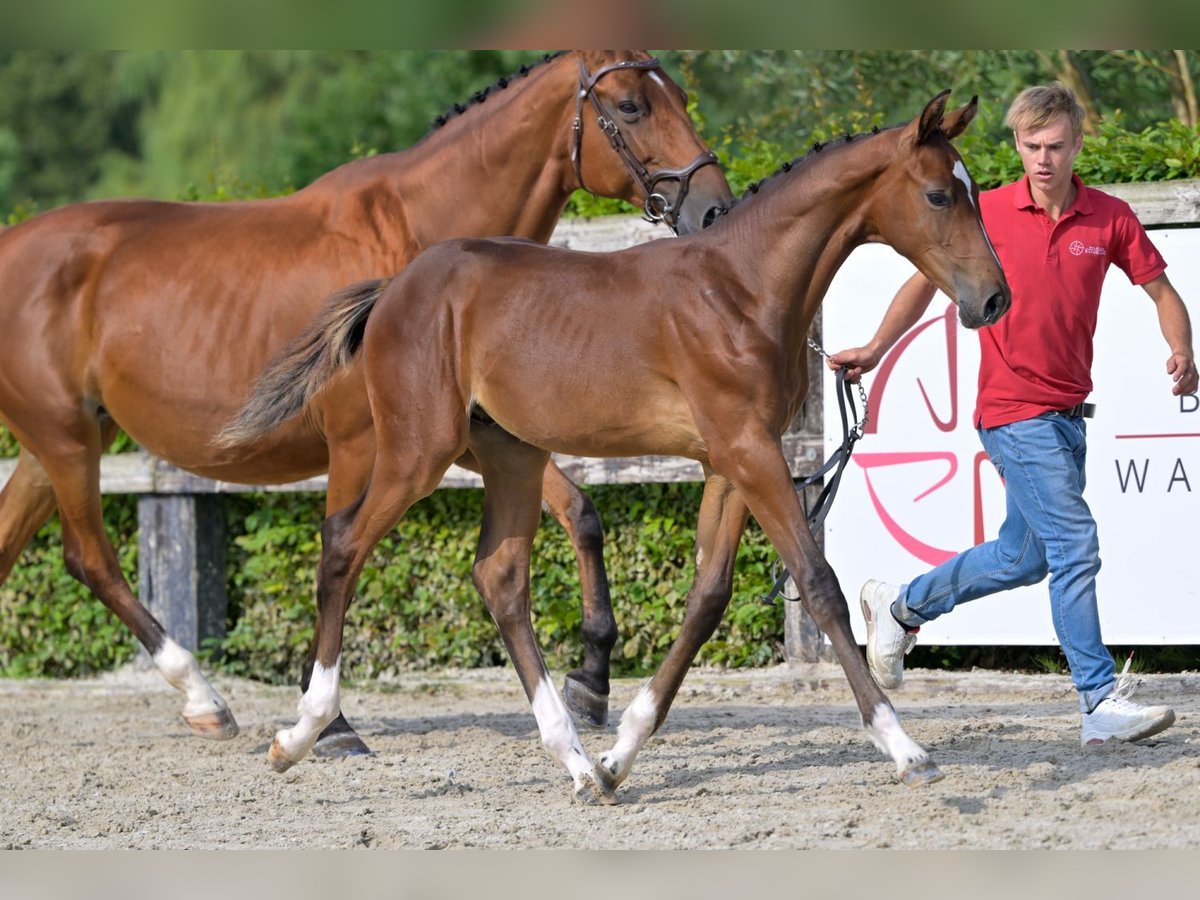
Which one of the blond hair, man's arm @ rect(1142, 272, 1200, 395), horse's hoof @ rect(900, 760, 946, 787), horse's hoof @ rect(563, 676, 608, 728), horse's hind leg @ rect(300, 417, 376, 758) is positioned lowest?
horse's hoof @ rect(563, 676, 608, 728)

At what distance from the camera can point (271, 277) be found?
5.27 metres

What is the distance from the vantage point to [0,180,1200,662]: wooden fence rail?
646cm

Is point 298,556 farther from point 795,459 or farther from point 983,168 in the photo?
point 983,168

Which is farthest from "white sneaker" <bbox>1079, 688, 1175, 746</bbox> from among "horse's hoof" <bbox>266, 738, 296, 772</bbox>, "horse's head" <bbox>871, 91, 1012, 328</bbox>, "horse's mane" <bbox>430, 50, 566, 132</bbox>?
"horse's mane" <bbox>430, 50, 566, 132</bbox>

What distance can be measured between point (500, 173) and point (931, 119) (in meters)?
1.86

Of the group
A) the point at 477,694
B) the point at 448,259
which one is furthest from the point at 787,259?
the point at 477,694

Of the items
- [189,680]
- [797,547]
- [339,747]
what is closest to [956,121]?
[797,547]

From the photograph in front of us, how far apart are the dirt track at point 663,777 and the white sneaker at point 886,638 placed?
276 mm

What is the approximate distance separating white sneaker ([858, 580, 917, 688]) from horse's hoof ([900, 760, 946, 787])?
1.13 m

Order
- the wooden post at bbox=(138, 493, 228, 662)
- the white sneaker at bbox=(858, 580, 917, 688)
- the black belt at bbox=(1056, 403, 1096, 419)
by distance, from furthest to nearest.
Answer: the wooden post at bbox=(138, 493, 228, 662) < the white sneaker at bbox=(858, 580, 917, 688) < the black belt at bbox=(1056, 403, 1096, 419)

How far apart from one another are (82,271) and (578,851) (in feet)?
11.1

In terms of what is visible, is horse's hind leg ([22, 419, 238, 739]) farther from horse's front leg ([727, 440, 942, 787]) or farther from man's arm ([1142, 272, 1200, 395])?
man's arm ([1142, 272, 1200, 395])

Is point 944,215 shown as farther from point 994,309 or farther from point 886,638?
point 886,638

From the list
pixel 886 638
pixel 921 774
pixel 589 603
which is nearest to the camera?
pixel 921 774
